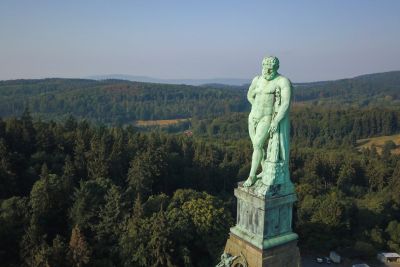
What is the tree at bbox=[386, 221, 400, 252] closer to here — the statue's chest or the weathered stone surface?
the weathered stone surface

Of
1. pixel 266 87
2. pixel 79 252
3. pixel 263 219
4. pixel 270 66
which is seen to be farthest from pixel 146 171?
pixel 270 66

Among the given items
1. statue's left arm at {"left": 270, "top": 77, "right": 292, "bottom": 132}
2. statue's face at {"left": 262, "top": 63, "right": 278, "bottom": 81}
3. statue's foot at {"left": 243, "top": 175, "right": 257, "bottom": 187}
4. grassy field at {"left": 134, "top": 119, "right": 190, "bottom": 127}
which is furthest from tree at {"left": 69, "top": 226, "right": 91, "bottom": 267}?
grassy field at {"left": 134, "top": 119, "right": 190, "bottom": 127}

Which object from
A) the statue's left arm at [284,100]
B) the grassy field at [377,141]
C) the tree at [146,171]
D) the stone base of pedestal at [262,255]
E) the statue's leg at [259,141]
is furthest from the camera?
the grassy field at [377,141]

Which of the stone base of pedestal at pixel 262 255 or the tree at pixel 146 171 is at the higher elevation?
the stone base of pedestal at pixel 262 255

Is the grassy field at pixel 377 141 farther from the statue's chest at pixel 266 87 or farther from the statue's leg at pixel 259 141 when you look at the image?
the statue's chest at pixel 266 87

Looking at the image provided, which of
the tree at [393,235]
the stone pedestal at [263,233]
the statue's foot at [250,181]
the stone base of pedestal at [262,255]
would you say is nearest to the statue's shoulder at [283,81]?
the statue's foot at [250,181]

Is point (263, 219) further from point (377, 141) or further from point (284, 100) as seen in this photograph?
point (377, 141)

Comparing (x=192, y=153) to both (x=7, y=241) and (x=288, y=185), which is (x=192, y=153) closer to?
(x=7, y=241)
